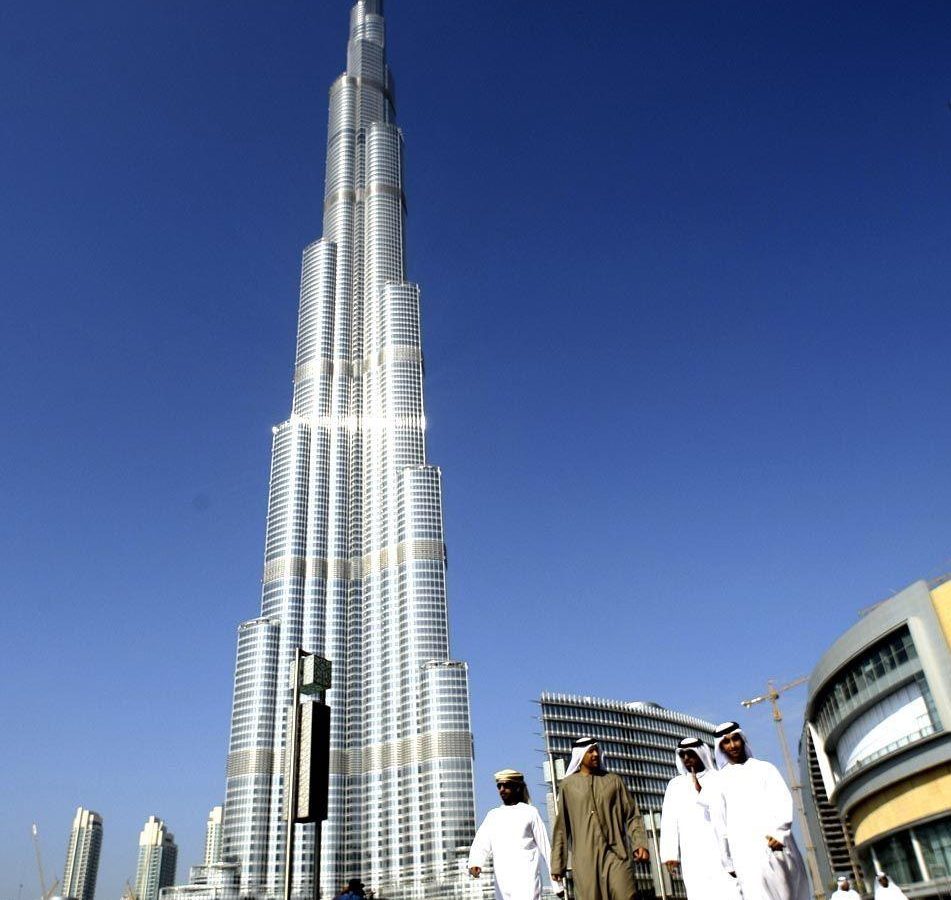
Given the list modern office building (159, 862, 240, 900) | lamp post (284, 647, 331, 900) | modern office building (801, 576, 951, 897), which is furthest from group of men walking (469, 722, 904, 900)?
modern office building (159, 862, 240, 900)

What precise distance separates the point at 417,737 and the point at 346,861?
3065 cm

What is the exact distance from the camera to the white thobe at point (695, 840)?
1084 cm

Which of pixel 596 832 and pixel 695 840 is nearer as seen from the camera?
pixel 596 832

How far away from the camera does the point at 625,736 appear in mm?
150500

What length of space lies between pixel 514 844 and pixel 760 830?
2.96 meters

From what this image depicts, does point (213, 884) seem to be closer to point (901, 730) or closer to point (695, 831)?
point (901, 730)

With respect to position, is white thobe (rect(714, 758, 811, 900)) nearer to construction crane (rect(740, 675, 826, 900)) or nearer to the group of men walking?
the group of men walking

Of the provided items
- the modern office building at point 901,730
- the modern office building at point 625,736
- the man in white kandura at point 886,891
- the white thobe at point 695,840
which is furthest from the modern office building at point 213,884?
the white thobe at point 695,840

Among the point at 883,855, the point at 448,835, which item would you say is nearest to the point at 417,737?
the point at 448,835

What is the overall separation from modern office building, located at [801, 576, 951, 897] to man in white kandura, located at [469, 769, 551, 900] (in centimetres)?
4212

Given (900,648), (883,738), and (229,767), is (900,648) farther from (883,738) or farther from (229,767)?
(229,767)

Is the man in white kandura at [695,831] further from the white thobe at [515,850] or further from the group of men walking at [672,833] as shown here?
the white thobe at [515,850]

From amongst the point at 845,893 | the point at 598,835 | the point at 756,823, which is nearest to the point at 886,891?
the point at 845,893

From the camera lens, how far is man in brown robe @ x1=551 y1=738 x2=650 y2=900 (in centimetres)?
927
